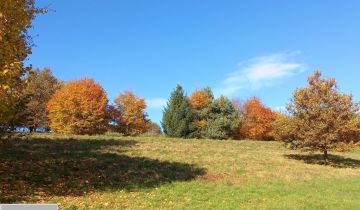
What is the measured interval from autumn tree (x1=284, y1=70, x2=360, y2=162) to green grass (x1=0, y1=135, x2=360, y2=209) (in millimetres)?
1937

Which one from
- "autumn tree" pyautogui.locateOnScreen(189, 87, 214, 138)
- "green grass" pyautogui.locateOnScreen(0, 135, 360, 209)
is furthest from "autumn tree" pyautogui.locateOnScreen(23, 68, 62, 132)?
"green grass" pyautogui.locateOnScreen(0, 135, 360, 209)

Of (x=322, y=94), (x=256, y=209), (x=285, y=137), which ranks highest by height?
(x=322, y=94)

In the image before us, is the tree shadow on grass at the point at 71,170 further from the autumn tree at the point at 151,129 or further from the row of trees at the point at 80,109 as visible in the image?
the autumn tree at the point at 151,129

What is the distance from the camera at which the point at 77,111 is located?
202ft

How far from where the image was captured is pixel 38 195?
15781mm

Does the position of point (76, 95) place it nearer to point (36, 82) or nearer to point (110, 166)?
point (36, 82)

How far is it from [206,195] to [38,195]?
23.8 feet

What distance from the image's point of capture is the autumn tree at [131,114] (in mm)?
77875

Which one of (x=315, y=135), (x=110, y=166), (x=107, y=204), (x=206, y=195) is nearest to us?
(x=107, y=204)

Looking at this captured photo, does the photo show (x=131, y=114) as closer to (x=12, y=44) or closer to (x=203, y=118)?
(x=203, y=118)

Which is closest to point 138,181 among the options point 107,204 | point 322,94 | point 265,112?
point 107,204

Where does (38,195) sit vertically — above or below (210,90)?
below

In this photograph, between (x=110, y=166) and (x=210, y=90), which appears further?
(x=210, y=90)

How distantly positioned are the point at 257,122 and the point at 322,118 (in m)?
52.1
